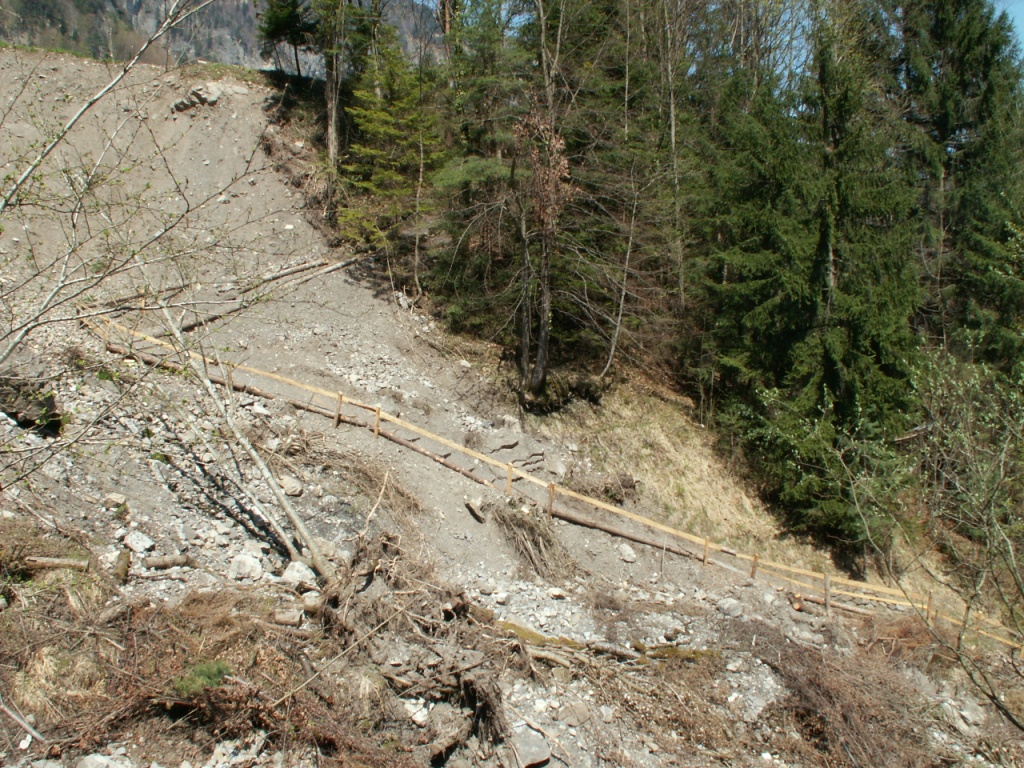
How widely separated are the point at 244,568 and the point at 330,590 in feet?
4.27

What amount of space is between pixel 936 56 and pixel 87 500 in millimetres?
21956

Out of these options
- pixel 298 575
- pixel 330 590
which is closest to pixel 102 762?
pixel 330 590

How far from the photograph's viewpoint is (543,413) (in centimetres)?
1514

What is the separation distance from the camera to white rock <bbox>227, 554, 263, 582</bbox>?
27.6ft

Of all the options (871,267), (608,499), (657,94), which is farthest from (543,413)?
(657,94)

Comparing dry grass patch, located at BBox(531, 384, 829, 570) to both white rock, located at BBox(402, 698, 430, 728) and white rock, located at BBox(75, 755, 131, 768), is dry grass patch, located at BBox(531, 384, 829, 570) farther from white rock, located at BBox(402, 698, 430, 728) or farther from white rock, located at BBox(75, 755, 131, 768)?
white rock, located at BBox(75, 755, 131, 768)

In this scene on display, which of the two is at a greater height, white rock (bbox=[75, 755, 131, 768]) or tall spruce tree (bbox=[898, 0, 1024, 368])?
tall spruce tree (bbox=[898, 0, 1024, 368])

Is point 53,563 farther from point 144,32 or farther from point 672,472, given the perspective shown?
point 672,472

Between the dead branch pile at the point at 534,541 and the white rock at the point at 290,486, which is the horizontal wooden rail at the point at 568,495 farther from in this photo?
the white rock at the point at 290,486

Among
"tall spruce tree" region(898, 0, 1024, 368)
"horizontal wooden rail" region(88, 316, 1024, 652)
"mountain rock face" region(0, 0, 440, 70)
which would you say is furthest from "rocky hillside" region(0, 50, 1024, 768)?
"tall spruce tree" region(898, 0, 1024, 368)

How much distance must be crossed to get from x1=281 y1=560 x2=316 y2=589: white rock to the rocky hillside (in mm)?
59

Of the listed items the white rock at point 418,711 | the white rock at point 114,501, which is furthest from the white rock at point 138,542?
the white rock at point 418,711

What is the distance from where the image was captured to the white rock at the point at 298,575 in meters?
8.41

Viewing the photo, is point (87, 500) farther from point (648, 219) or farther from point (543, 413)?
point (648, 219)
